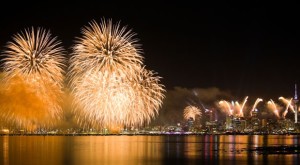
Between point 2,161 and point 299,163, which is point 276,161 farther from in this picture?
point 2,161

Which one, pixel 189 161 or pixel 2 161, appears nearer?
pixel 2 161

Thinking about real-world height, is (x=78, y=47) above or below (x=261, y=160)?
above

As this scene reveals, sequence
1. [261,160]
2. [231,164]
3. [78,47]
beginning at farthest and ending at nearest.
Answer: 1. [78,47]
2. [261,160]
3. [231,164]

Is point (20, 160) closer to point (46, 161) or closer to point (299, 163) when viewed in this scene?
point (46, 161)

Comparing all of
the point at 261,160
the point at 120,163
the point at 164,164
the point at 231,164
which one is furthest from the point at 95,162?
the point at 261,160

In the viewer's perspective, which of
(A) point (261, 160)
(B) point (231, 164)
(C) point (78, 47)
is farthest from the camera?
(C) point (78, 47)

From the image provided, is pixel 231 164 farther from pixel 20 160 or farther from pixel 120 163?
pixel 20 160

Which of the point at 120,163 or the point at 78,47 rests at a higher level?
the point at 78,47

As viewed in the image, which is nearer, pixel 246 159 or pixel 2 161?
pixel 2 161

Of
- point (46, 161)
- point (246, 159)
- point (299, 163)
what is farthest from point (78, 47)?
point (299, 163)
